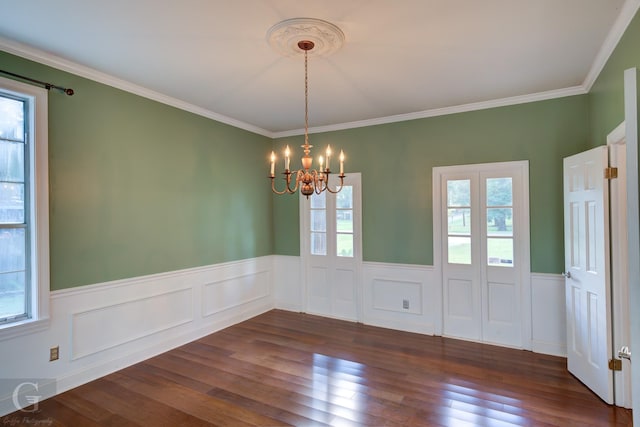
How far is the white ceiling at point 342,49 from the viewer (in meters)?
2.19

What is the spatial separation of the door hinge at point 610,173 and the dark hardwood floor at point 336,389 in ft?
5.97

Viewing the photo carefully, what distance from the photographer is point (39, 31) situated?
8.01 ft

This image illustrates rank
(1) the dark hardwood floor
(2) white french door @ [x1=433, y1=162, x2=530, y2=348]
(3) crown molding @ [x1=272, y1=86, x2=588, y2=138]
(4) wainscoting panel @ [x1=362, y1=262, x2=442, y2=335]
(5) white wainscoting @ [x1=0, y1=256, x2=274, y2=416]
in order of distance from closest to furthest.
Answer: (1) the dark hardwood floor < (5) white wainscoting @ [x1=0, y1=256, x2=274, y2=416] < (3) crown molding @ [x1=272, y1=86, x2=588, y2=138] < (2) white french door @ [x1=433, y1=162, x2=530, y2=348] < (4) wainscoting panel @ [x1=362, y1=262, x2=442, y2=335]

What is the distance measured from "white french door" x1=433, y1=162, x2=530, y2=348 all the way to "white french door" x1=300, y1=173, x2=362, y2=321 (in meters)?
1.19

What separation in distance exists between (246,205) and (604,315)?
13.7 feet

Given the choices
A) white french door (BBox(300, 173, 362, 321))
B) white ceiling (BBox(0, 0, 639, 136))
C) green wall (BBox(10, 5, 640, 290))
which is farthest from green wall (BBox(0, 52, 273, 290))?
white french door (BBox(300, 173, 362, 321))

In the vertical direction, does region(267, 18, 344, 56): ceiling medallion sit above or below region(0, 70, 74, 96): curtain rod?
above

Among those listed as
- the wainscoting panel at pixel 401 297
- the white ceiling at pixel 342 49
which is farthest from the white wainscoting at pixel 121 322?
the white ceiling at pixel 342 49

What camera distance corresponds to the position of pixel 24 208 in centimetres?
274

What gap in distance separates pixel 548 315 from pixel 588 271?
1.01 m

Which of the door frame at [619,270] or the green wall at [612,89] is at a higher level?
the green wall at [612,89]

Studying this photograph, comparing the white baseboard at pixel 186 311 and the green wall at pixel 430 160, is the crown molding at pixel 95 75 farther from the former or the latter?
the white baseboard at pixel 186 311

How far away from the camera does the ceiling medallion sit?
235 cm

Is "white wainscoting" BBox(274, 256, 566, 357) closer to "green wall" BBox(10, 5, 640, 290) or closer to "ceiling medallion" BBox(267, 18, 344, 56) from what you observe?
"green wall" BBox(10, 5, 640, 290)
